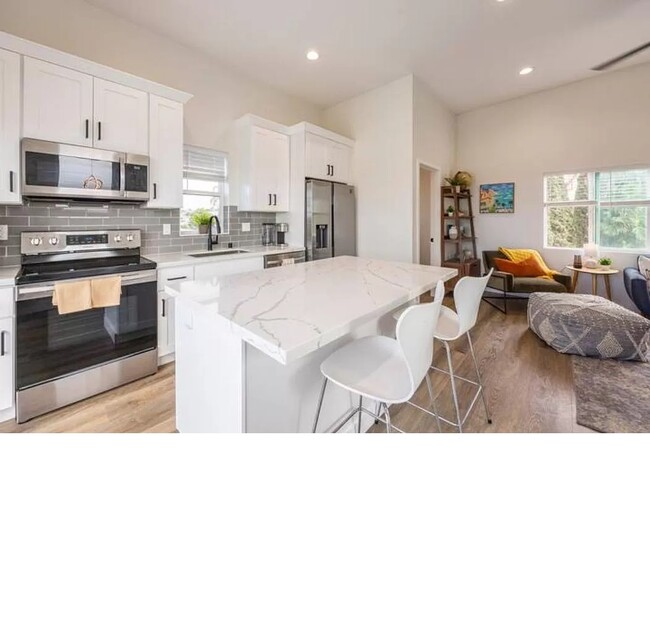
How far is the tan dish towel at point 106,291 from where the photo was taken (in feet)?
7.45

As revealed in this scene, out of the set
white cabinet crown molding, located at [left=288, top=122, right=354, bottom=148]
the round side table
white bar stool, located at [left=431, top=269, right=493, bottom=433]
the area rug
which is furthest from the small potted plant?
the round side table

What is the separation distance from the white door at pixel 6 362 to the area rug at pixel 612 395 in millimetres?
3249

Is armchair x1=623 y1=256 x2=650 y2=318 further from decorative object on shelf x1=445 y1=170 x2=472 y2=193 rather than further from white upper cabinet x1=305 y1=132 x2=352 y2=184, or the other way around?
white upper cabinet x1=305 y1=132 x2=352 y2=184

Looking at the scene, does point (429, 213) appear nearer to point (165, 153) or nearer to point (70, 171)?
point (165, 153)

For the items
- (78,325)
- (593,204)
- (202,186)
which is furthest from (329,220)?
(593,204)

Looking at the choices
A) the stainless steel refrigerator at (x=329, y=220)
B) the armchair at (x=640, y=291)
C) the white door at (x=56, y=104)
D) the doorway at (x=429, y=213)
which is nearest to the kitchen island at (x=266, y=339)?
the white door at (x=56, y=104)

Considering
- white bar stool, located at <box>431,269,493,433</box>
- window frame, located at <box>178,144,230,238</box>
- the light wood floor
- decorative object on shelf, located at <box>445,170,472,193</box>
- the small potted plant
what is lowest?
the light wood floor

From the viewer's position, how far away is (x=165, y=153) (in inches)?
114

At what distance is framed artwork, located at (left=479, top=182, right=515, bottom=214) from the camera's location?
536cm

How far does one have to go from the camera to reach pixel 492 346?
3.32 meters

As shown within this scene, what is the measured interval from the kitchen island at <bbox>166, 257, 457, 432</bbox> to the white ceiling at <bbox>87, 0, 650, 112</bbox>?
2502mm

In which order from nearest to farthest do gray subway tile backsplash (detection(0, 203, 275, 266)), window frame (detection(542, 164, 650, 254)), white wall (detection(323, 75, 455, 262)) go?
1. gray subway tile backsplash (detection(0, 203, 275, 266))
2. white wall (detection(323, 75, 455, 262))
3. window frame (detection(542, 164, 650, 254))
